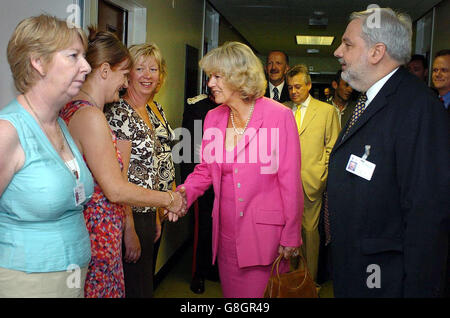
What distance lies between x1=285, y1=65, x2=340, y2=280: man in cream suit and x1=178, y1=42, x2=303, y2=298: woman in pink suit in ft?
5.05

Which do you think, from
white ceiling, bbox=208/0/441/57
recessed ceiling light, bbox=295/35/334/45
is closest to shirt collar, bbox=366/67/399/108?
white ceiling, bbox=208/0/441/57

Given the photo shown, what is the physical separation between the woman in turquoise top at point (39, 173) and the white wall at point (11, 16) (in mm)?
932

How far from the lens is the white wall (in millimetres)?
2385

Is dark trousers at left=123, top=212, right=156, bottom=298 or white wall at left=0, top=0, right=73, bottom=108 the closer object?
white wall at left=0, top=0, right=73, bottom=108

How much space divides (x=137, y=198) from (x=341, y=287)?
3.16ft

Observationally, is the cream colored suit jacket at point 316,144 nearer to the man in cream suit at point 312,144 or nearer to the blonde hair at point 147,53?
the man in cream suit at point 312,144

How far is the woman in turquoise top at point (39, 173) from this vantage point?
1468 millimetres

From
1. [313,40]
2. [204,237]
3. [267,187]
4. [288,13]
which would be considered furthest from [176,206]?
[313,40]

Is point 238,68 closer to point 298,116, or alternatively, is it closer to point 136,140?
point 136,140

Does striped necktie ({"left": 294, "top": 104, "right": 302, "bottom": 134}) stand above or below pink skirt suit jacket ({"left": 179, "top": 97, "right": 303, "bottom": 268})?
above

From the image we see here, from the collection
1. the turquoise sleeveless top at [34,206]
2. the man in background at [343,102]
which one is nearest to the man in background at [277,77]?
the man in background at [343,102]

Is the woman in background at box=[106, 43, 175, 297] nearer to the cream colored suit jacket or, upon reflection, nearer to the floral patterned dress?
the floral patterned dress

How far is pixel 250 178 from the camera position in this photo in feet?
7.71

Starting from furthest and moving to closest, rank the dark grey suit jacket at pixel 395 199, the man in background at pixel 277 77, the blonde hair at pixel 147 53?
the man in background at pixel 277 77 < the blonde hair at pixel 147 53 < the dark grey suit jacket at pixel 395 199
